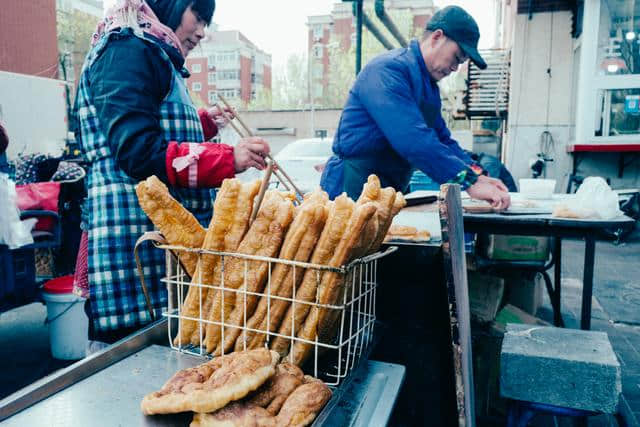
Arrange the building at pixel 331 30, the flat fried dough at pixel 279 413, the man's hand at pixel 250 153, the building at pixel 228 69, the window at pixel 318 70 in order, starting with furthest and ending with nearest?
the building at pixel 228 69 → the window at pixel 318 70 → the building at pixel 331 30 → the man's hand at pixel 250 153 → the flat fried dough at pixel 279 413

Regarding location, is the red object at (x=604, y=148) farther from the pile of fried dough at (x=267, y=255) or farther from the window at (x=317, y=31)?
the window at (x=317, y=31)

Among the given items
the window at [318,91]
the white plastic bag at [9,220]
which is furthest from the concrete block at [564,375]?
the window at [318,91]

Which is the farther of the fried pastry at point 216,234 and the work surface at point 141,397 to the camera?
the fried pastry at point 216,234

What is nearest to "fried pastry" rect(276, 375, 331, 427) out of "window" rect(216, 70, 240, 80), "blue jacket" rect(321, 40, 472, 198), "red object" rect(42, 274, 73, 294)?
"blue jacket" rect(321, 40, 472, 198)

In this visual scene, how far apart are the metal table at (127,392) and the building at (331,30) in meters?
61.1

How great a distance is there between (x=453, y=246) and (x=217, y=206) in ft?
2.12

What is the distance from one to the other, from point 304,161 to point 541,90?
18.9 feet

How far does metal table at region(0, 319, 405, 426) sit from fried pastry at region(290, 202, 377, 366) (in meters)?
0.13

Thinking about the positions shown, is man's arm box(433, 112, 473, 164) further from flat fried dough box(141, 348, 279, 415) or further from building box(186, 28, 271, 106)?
building box(186, 28, 271, 106)

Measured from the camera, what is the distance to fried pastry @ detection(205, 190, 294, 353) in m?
1.15

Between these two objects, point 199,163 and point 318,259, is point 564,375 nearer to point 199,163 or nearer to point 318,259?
point 318,259

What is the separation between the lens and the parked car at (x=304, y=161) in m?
9.09

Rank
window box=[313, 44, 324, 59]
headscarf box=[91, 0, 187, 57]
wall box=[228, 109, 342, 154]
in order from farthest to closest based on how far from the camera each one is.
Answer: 1. window box=[313, 44, 324, 59]
2. wall box=[228, 109, 342, 154]
3. headscarf box=[91, 0, 187, 57]

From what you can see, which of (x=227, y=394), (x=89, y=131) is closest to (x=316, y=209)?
(x=227, y=394)
